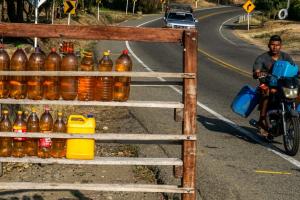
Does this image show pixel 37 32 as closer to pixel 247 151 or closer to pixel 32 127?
pixel 32 127

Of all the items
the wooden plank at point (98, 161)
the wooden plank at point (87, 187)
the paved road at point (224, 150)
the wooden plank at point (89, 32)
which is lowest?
the paved road at point (224, 150)

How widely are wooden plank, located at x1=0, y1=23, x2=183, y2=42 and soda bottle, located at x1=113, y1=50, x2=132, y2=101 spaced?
230mm

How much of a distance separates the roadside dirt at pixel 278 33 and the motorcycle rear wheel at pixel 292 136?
21828 mm

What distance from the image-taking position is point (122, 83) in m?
5.14

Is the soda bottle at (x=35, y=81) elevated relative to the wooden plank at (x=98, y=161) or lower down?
elevated

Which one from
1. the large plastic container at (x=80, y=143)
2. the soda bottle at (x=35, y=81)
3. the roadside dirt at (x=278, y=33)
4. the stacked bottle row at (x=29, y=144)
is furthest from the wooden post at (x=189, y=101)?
the roadside dirt at (x=278, y=33)

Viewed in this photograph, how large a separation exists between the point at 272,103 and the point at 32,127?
591 centimetres

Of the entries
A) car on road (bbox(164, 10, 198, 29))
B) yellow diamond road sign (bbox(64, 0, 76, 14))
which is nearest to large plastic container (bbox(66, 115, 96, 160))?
yellow diamond road sign (bbox(64, 0, 76, 14))

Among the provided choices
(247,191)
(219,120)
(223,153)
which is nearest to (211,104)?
(219,120)

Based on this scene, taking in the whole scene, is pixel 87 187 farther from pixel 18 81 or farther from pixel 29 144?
pixel 18 81

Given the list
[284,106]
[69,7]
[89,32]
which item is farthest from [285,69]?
[69,7]

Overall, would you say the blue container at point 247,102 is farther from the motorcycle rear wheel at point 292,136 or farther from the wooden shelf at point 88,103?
the wooden shelf at point 88,103

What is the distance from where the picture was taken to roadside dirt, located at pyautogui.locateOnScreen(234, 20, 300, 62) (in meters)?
38.1

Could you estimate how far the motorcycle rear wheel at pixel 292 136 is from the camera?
8914mm
